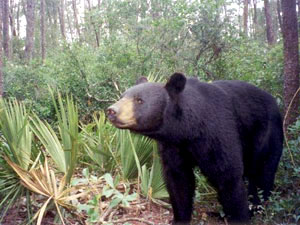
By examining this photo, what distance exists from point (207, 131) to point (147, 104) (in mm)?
654

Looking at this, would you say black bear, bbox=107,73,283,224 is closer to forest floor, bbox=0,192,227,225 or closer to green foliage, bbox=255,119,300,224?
green foliage, bbox=255,119,300,224

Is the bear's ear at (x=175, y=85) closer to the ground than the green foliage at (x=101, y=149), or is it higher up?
higher up

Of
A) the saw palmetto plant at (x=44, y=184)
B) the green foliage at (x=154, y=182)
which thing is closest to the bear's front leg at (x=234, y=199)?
the green foliage at (x=154, y=182)

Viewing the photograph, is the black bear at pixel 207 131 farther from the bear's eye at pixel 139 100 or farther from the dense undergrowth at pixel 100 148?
the dense undergrowth at pixel 100 148

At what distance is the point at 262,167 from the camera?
4.64 m

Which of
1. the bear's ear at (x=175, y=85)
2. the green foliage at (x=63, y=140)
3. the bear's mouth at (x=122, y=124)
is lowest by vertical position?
the green foliage at (x=63, y=140)

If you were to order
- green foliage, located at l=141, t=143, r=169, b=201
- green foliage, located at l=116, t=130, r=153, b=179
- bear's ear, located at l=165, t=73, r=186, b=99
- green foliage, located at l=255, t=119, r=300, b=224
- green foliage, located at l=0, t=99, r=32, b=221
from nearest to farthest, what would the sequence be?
1. bear's ear, located at l=165, t=73, r=186, b=99
2. green foliage, located at l=255, t=119, r=300, b=224
3. green foliage, located at l=0, t=99, r=32, b=221
4. green foliage, located at l=141, t=143, r=169, b=201
5. green foliage, located at l=116, t=130, r=153, b=179

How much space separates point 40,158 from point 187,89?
1.81 metres

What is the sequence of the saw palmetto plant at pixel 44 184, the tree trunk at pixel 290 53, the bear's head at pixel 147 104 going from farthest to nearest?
the tree trunk at pixel 290 53
the saw palmetto plant at pixel 44 184
the bear's head at pixel 147 104

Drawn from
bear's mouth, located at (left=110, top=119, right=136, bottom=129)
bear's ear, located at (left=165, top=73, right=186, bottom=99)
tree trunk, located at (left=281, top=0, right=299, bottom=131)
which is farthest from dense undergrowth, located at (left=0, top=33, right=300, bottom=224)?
bear's ear, located at (left=165, top=73, right=186, bottom=99)

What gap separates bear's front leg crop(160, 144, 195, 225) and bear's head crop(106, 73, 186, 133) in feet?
1.57

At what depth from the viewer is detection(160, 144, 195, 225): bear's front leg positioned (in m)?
3.96

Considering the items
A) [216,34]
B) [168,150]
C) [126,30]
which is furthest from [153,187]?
[126,30]

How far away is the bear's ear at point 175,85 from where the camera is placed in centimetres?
357
